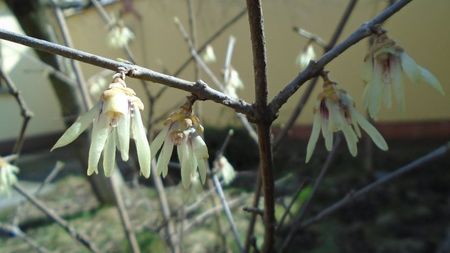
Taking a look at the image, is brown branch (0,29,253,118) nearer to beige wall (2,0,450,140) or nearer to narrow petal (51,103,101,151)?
narrow petal (51,103,101,151)

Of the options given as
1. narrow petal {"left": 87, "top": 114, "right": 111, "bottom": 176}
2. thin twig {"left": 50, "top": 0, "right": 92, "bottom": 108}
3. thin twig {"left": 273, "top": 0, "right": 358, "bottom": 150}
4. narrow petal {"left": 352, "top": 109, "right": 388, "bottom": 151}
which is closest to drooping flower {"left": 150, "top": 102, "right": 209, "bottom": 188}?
narrow petal {"left": 87, "top": 114, "right": 111, "bottom": 176}

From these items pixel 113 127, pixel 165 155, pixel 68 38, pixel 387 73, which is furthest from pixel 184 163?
pixel 68 38

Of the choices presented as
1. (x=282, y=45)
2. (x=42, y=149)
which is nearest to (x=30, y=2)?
(x=282, y=45)

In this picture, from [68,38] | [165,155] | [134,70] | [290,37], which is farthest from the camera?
[290,37]

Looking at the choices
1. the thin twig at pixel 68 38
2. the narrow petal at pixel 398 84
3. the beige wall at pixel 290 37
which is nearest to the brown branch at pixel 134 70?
the narrow petal at pixel 398 84

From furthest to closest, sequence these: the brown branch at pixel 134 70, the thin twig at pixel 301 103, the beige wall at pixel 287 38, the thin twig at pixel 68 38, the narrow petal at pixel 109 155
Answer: the beige wall at pixel 287 38 < the thin twig at pixel 68 38 < the thin twig at pixel 301 103 < the narrow petal at pixel 109 155 < the brown branch at pixel 134 70

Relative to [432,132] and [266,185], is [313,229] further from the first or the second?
[266,185]

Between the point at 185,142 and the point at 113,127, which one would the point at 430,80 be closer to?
the point at 185,142

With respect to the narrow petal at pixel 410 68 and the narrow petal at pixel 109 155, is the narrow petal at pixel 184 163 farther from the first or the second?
the narrow petal at pixel 410 68
